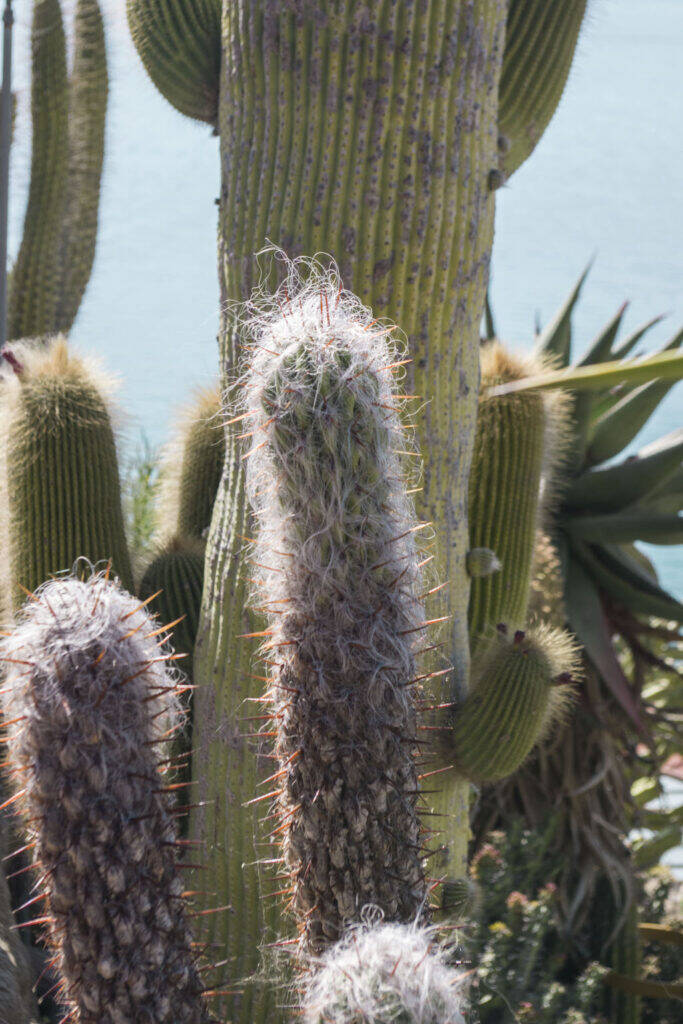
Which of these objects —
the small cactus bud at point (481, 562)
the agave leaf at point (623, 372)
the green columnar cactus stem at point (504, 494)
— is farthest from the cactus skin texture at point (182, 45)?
the agave leaf at point (623, 372)

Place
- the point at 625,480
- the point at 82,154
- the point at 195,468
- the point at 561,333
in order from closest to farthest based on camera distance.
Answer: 1. the point at 195,468
2. the point at 625,480
3. the point at 561,333
4. the point at 82,154

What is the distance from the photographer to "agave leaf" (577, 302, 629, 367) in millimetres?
3896

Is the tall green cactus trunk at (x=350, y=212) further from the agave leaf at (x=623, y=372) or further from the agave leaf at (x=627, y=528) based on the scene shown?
the agave leaf at (x=627, y=528)

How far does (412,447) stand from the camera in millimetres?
1932

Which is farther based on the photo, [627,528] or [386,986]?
[627,528]

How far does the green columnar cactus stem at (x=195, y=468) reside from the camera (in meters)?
2.47

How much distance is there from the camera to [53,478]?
2154mm

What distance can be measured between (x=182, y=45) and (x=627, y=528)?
2.02 m

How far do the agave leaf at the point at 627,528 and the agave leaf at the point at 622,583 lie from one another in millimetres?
77

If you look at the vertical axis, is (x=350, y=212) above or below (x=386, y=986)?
above

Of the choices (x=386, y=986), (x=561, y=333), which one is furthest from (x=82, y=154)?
(x=386, y=986)

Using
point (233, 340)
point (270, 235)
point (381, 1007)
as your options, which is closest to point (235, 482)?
point (233, 340)

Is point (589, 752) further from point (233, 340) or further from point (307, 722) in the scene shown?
point (307, 722)

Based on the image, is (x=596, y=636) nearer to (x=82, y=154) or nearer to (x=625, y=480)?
(x=625, y=480)
